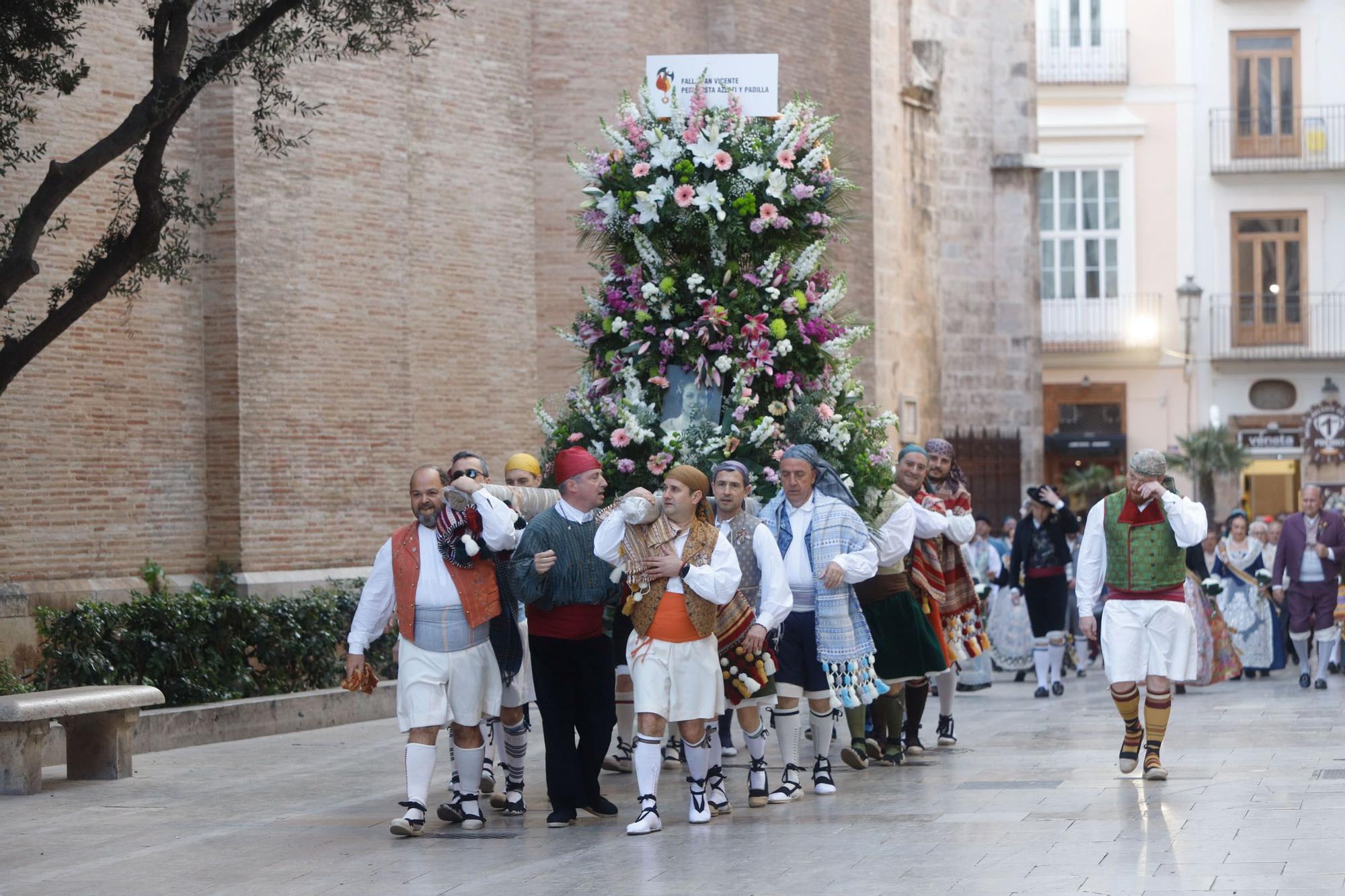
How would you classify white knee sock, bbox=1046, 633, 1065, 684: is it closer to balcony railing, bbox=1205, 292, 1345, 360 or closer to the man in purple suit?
the man in purple suit

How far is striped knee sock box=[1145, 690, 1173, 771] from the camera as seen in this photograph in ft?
35.7

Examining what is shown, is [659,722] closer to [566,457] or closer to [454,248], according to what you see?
[566,457]

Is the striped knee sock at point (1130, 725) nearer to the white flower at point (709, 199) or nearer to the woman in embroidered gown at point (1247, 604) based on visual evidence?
the white flower at point (709, 199)

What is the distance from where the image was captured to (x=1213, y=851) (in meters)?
8.35

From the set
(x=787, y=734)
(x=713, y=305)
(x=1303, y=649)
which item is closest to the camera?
(x=787, y=734)

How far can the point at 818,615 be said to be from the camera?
10703mm

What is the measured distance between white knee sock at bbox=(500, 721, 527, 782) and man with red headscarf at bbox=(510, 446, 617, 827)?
19.9 inches

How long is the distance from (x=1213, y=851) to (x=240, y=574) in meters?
11.2

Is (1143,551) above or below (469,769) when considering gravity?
above

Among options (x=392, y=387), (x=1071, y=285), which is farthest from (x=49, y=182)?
(x=1071, y=285)

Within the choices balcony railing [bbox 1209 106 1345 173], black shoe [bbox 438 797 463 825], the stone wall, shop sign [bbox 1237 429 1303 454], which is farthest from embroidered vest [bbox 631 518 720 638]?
balcony railing [bbox 1209 106 1345 173]

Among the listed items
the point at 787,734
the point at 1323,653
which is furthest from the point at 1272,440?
the point at 787,734

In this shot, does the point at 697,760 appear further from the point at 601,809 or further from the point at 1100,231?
the point at 1100,231

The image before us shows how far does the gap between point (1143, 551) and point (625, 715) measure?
3.51 meters
